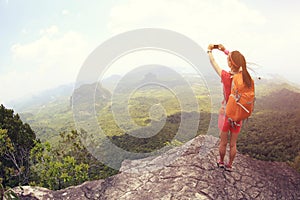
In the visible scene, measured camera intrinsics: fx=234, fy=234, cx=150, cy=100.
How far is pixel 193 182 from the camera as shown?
199 inches

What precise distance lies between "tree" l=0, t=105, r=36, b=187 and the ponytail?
637 centimetres

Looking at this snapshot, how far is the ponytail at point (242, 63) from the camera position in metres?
4.25

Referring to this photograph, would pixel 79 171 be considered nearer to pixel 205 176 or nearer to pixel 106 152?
pixel 106 152

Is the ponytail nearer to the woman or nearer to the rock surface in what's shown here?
the woman

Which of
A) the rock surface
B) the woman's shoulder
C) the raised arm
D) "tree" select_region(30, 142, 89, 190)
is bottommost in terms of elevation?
the rock surface

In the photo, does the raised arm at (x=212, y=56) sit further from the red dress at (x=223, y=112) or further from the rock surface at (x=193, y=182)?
the rock surface at (x=193, y=182)

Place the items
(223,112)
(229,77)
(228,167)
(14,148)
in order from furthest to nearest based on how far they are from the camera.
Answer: (14,148) → (228,167) → (223,112) → (229,77)

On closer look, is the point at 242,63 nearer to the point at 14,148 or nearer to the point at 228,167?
the point at 228,167

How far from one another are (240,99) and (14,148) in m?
6.74

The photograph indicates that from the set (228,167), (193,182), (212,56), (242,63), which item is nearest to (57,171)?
(193,182)

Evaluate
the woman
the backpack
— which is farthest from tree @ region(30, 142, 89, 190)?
the backpack

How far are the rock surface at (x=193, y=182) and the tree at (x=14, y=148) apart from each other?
69.9 inches

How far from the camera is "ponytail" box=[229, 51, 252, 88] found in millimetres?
4249

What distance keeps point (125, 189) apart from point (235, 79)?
135 inches
